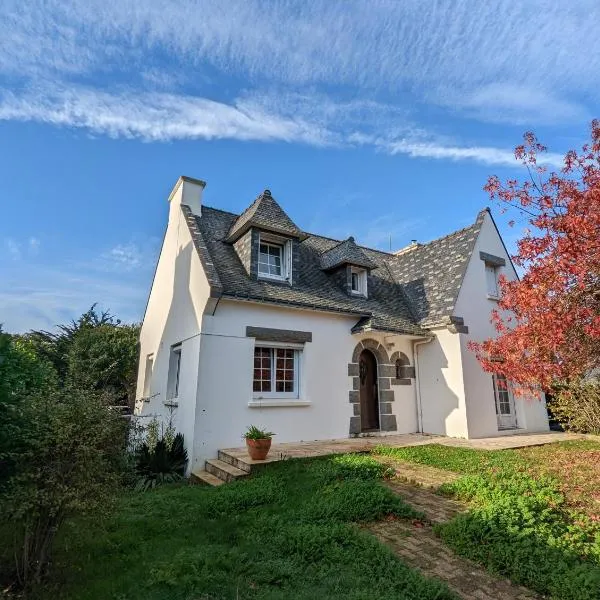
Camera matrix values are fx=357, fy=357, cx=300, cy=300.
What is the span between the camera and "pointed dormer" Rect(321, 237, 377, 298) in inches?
484

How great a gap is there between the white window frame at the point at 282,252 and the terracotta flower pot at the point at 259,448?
492cm

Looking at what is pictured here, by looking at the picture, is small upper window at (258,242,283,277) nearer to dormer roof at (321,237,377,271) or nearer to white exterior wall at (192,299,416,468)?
white exterior wall at (192,299,416,468)

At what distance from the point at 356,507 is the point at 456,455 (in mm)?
4266

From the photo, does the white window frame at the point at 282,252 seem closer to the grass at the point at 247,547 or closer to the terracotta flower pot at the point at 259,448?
the terracotta flower pot at the point at 259,448

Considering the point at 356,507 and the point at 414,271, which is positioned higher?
the point at 414,271

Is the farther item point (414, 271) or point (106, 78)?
point (414, 271)

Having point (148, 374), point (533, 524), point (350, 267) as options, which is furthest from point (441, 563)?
point (148, 374)

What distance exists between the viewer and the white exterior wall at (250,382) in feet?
28.8

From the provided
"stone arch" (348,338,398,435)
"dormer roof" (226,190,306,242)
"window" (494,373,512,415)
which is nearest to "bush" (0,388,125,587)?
"dormer roof" (226,190,306,242)

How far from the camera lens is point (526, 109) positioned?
8328mm

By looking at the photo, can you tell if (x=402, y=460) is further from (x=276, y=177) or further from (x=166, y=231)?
(x=166, y=231)

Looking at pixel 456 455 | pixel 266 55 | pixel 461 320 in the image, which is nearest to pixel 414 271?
pixel 461 320

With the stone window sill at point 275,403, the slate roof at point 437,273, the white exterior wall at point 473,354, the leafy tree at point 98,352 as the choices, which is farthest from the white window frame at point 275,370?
the leafy tree at point 98,352

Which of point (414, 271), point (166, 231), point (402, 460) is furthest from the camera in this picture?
point (414, 271)
